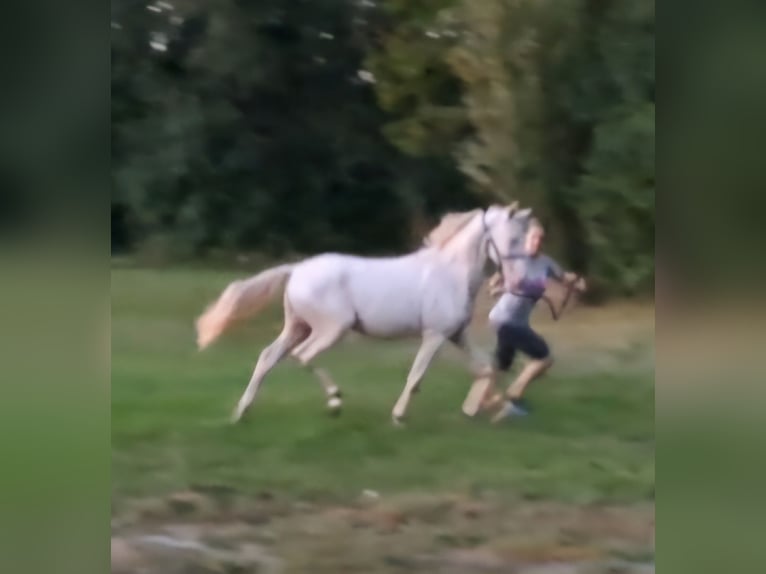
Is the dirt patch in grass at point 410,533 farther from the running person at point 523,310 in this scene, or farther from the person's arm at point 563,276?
the person's arm at point 563,276

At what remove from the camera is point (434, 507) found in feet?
10.1

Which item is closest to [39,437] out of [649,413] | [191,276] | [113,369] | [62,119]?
[113,369]

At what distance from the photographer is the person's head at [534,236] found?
10.1 ft

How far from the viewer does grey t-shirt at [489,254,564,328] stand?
10.1 feet

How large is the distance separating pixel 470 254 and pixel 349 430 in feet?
1.77

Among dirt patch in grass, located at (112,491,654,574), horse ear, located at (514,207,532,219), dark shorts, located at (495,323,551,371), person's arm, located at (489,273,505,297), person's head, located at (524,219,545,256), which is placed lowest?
dirt patch in grass, located at (112,491,654,574)

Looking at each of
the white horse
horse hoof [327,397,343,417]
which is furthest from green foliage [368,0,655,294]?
horse hoof [327,397,343,417]

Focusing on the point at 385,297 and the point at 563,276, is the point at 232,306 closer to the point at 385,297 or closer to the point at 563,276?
the point at 385,297

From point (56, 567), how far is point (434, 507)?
38.2 inches

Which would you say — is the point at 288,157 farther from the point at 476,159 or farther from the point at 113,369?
the point at 113,369

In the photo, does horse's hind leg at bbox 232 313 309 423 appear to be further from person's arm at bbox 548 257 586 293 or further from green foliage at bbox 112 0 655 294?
person's arm at bbox 548 257 586 293

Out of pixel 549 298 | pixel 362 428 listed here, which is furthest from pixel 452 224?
pixel 362 428

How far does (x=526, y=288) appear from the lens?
307 cm

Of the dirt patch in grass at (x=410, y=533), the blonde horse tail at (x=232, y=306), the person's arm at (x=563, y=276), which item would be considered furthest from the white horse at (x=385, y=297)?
the dirt patch in grass at (x=410, y=533)
